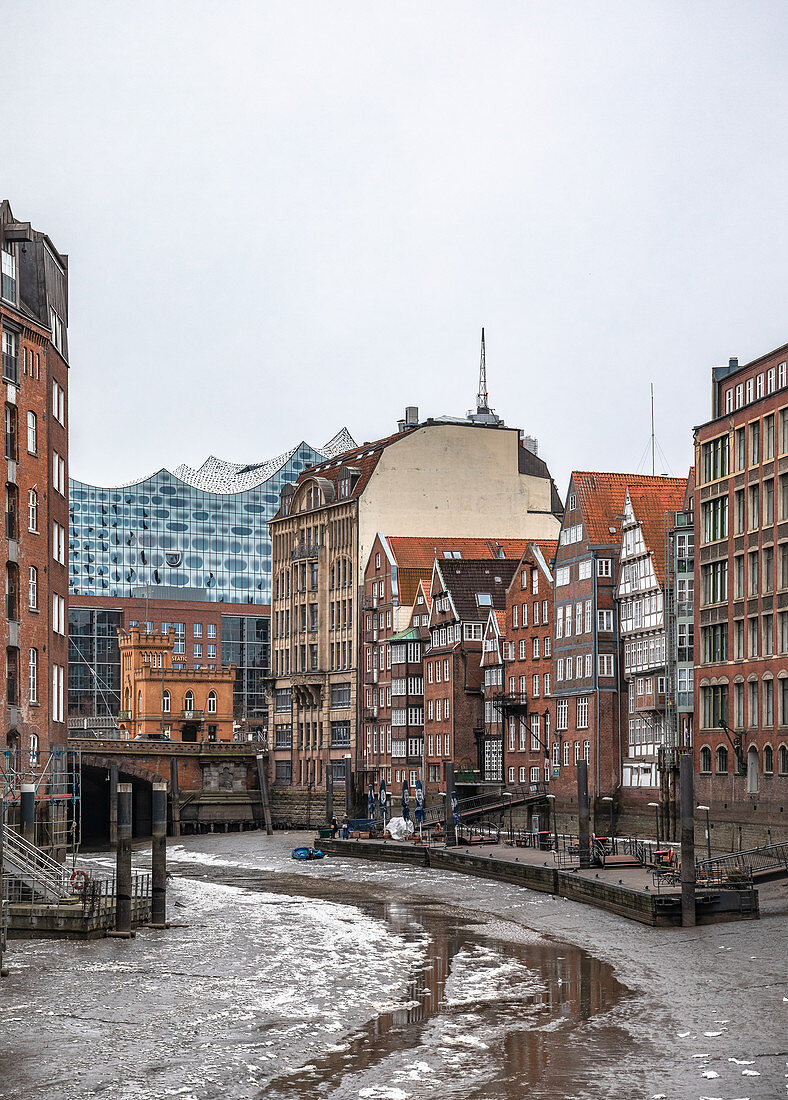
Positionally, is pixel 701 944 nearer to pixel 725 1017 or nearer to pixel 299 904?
pixel 725 1017

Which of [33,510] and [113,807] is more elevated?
[33,510]

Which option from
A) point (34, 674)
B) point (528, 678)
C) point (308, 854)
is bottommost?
point (308, 854)

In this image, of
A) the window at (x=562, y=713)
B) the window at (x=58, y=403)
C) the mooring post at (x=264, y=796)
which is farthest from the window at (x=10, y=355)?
the mooring post at (x=264, y=796)

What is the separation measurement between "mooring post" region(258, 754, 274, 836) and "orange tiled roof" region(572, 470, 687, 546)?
4478 centimetres

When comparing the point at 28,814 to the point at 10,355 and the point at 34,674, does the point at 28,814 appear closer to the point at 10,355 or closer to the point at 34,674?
the point at 34,674

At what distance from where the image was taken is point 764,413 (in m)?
80.2

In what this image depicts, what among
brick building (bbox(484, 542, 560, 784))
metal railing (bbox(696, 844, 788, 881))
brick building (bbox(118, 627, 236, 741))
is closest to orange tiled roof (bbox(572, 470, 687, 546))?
brick building (bbox(484, 542, 560, 784))

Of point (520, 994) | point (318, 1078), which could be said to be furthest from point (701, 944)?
point (318, 1078)

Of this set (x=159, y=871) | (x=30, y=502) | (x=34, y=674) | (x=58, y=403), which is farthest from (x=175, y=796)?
(x=159, y=871)

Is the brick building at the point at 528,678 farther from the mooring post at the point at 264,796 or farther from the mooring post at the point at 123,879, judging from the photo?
the mooring post at the point at 123,879

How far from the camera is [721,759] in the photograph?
8388cm

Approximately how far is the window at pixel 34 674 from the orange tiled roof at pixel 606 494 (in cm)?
3948

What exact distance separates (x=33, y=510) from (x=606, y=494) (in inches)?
1635

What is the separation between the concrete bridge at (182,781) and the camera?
451 feet
